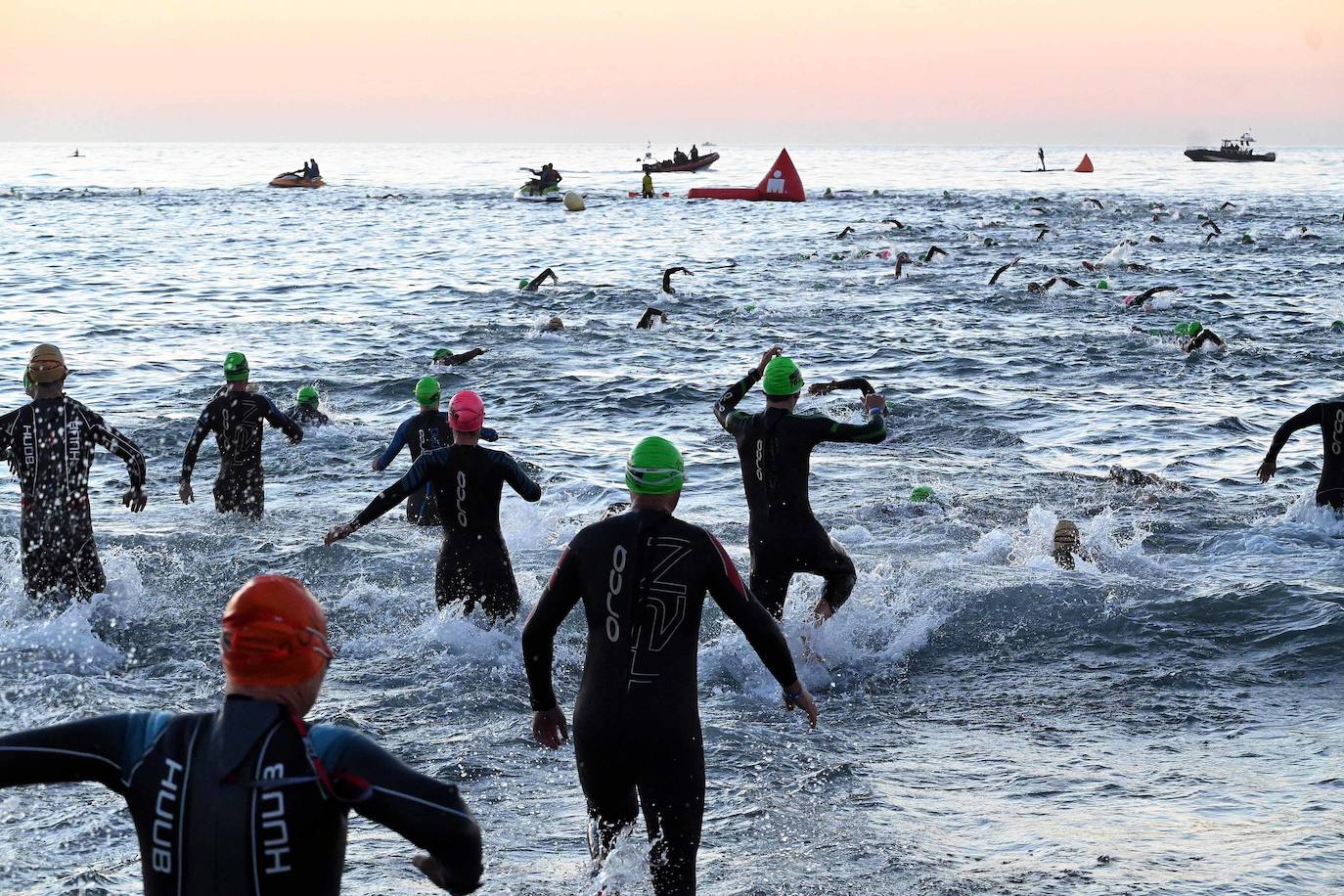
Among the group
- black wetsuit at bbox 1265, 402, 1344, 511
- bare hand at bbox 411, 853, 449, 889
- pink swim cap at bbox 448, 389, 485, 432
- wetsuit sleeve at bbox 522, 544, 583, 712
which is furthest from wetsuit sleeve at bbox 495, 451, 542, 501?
black wetsuit at bbox 1265, 402, 1344, 511

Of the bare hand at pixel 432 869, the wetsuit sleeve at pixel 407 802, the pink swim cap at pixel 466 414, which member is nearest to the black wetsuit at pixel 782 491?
the pink swim cap at pixel 466 414

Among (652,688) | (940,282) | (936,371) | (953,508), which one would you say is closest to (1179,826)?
(652,688)

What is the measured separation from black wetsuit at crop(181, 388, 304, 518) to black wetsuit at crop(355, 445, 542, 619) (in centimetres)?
349

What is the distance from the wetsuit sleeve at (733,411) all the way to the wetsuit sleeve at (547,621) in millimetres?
3125

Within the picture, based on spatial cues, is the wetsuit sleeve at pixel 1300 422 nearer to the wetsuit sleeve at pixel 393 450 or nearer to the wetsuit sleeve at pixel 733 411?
the wetsuit sleeve at pixel 733 411

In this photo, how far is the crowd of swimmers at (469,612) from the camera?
8.43 feet

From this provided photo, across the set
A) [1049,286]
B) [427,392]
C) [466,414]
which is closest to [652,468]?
[466,414]

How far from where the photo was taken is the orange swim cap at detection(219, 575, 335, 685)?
2619mm

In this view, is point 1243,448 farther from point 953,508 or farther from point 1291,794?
point 1291,794

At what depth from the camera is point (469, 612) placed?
26.6ft

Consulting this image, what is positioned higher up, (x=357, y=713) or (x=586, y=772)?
(x=586, y=772)

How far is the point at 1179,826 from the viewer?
19.3 ft

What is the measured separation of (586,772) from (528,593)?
18.0 feet

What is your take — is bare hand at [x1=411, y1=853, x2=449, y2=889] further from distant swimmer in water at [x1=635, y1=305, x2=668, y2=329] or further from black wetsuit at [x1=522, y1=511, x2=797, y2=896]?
distant swimmer in water at [x1=635, y1=305, x2=668, y2=329]
